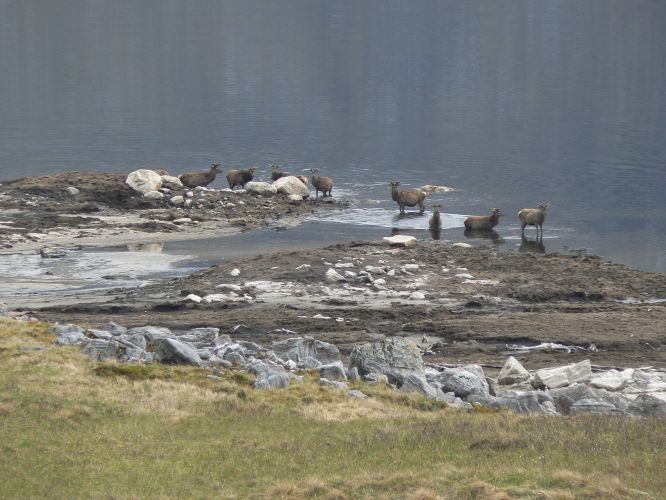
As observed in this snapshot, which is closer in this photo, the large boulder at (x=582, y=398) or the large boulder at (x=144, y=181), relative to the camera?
the large boulder at (x=582, y=398)

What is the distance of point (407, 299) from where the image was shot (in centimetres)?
3684

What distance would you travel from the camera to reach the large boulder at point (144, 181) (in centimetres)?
5656

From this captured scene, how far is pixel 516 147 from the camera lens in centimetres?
8300

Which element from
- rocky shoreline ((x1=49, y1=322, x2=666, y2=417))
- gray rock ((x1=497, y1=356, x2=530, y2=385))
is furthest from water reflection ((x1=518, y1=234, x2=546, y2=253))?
gray rock ((x1=497, y1=356, x2=530, y2=385))

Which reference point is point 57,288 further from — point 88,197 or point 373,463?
point 373,463

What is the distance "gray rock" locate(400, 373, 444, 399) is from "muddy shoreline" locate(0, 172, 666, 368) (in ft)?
16.4

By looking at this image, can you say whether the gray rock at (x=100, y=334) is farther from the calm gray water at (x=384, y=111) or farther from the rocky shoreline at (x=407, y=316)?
the calm gray water at (x=384, y=111)

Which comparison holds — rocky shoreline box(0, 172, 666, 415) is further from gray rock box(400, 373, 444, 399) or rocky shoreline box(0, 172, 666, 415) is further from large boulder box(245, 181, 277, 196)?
large boulder box(245, 181, 277, 196)

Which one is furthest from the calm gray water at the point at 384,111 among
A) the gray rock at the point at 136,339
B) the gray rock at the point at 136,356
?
the gray rock at the point at 136,356

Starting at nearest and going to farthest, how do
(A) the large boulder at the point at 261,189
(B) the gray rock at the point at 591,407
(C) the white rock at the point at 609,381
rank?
(B) the gray rock at the point at 591,407
(C) the white rock at the point at 609,381
(A) the large boulder at the point at 261,189

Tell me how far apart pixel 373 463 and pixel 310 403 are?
4.63 metres

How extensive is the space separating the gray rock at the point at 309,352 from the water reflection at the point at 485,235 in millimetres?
22792

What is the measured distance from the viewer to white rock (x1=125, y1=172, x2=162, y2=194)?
5656 cm

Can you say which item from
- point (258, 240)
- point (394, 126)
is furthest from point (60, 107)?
point (258, 240)
